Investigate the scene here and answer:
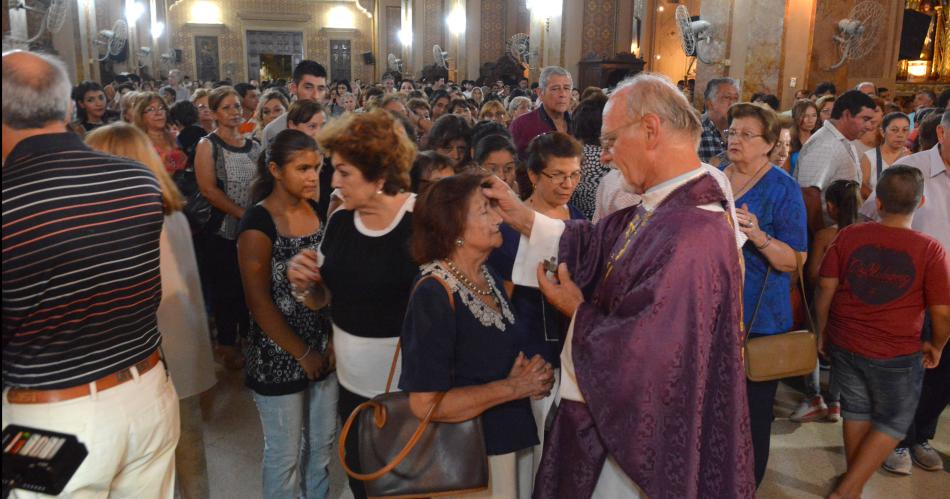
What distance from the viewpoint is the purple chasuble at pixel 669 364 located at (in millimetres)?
1853

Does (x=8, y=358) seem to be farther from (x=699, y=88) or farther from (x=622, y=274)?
(x=699, y=88)

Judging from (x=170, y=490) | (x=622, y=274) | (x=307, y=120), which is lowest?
(x=170, y=490)

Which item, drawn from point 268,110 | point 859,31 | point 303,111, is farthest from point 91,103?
point 859,31

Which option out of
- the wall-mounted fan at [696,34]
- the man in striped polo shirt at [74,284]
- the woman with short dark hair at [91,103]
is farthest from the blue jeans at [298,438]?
the wall-mounted fan at [696,34]

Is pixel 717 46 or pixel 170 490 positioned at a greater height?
pixel 717 46

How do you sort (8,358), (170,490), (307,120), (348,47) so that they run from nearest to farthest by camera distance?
(8,358), (170,490), (307,120), (348,47)

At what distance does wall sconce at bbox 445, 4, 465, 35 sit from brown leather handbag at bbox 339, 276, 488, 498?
81.5 ft

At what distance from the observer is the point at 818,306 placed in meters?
3.56

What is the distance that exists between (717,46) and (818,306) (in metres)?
7.56

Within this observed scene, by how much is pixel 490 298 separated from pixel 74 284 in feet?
3.74

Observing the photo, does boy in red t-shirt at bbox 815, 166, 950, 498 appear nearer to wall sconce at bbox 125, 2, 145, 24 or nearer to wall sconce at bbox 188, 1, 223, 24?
wall sconce at bbox 125, 2, 145, 24

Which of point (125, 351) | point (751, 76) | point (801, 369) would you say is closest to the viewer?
point (125, 351)

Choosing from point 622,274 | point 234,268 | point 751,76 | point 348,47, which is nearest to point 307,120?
point 234,268

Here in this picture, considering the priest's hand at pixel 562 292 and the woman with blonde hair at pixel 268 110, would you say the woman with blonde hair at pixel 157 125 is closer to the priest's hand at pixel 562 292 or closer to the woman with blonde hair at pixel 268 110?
the woman with blonde hair at pixel 268 110
